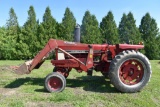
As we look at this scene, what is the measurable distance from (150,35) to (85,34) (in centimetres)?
946

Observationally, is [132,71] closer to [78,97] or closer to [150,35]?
[78,97]

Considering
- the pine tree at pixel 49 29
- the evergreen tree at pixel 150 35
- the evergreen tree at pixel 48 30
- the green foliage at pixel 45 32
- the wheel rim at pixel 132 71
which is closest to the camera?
the wheel rim at pixel 132 71

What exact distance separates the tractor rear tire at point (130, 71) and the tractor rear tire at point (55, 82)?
4.75 ft

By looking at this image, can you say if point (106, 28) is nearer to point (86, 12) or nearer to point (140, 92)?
point (86, 12)

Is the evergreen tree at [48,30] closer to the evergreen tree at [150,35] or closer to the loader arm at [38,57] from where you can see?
the evergreen tree at [150,35]

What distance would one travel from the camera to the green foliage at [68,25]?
1325 inches

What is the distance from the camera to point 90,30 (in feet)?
111

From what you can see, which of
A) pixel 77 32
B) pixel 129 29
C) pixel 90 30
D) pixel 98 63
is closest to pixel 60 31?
pixel 90 30

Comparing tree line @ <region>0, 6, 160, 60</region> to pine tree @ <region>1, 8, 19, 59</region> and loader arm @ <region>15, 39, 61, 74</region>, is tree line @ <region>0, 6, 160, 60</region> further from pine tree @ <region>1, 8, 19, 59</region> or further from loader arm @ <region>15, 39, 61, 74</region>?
loader arm @ <region>15, 39, 61, 74</region>

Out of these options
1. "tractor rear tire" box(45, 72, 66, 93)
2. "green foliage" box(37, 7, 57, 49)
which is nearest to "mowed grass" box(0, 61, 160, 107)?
"tractor rear tire" box(45, 72, 66, 93)

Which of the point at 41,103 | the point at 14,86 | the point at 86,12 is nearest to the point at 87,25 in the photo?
the point at 86,12

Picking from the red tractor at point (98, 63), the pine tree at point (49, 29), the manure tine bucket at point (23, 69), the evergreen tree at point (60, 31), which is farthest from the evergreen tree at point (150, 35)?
the manure tine bucket at point (23, 69)

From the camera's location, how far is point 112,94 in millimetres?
7098

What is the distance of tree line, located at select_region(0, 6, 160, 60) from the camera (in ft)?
109
